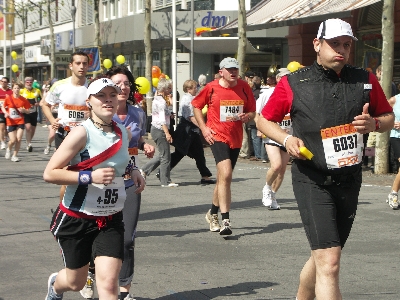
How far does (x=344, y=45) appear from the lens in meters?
5.60

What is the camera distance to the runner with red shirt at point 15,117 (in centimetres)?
2178

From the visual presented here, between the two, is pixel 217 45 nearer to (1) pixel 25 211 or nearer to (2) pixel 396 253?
(1) pixel 25 211

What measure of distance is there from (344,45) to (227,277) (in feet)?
9.67

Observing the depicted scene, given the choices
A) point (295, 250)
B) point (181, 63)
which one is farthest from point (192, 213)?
point (181, 63)

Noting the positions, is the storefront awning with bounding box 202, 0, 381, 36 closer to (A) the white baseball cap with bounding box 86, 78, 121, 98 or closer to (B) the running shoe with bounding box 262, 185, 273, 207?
(B) the running shoe with bounding box 262, 185, 273, 207

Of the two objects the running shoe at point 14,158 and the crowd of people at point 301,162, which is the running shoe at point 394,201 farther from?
the running shoe at point 14,158

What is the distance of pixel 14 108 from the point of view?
22.7m

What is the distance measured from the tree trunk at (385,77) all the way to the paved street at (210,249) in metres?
2.09

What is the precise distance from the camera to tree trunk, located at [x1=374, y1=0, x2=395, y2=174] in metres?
16.7

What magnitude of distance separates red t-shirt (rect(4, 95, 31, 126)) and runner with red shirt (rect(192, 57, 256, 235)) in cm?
1250

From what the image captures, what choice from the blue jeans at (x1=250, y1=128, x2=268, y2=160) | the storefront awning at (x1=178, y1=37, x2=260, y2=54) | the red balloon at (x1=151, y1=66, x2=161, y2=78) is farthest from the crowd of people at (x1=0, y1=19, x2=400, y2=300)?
the red balloon at (x1=151, y1=66, x2=161, y2=78)

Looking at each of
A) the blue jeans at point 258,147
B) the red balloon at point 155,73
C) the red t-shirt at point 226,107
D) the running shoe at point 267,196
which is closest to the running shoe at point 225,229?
the red t-shirt at point 226,107

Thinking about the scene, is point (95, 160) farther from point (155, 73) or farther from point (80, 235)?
point (155, 73)

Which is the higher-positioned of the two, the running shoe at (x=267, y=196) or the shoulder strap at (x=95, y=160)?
the shoulder strap at (x=95, y=160)
